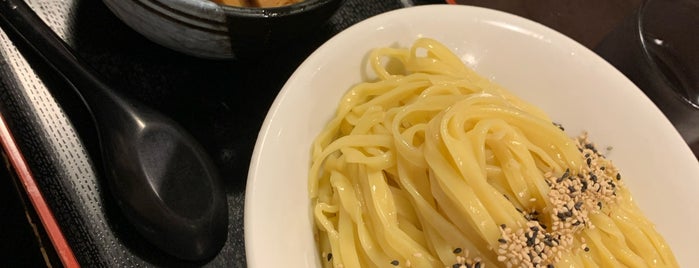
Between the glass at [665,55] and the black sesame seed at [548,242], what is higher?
the glass at [665,55]

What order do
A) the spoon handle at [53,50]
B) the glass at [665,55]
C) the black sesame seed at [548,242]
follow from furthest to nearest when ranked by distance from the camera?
the glass at [665,55] → the spoon handle at [53,50] → the black sesame seed at [548,242]

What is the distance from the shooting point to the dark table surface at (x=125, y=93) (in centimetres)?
107

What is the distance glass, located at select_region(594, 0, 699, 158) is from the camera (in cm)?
148

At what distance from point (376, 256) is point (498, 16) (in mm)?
583

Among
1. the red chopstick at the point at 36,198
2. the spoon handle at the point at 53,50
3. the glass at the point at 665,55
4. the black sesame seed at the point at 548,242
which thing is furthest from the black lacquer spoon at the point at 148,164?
the glass at the point at 665,55

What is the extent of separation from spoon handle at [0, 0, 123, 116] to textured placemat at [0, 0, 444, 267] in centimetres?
4

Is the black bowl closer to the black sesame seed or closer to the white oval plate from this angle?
the white oval plate

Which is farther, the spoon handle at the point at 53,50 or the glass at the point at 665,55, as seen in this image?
the glass at the point at 665,55

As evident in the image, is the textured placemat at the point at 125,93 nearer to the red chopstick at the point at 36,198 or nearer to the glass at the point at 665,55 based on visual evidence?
the red chopstick at the point at 36,198

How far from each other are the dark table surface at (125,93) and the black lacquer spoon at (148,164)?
4 centimetres

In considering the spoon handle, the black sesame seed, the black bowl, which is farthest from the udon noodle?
the spoon handle

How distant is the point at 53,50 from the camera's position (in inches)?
43.9

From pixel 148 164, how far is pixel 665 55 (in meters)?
A: 1.35

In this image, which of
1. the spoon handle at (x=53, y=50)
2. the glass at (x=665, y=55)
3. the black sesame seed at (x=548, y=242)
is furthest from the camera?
the glass at (x=665, y=55)
